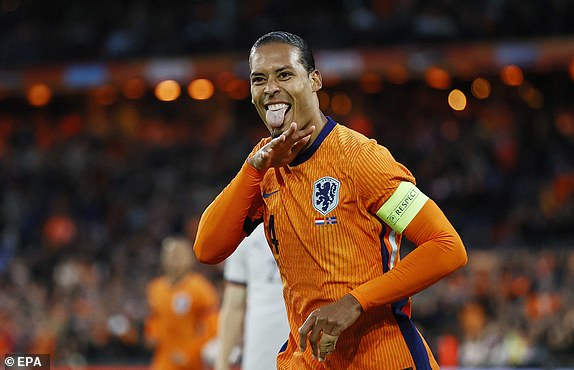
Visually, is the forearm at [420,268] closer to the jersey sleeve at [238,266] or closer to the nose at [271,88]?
the nose at [271,88]

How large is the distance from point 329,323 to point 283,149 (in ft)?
2.04

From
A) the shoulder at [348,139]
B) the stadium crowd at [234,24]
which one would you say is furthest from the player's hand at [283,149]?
the stadium crowd at [234,24]

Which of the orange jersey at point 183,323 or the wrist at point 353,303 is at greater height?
the orange jersey at point 183,323

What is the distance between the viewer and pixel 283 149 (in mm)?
3562

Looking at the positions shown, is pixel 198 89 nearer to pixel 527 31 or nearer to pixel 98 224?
pixel 98 224

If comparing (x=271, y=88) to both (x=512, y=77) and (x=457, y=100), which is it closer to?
(x=457, y=100)

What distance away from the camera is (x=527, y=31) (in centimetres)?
1855

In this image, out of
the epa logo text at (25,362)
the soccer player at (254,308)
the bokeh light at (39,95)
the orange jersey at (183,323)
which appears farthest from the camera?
the bokeh light at (39,95)

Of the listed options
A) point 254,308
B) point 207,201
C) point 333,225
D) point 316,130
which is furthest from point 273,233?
point 207,201

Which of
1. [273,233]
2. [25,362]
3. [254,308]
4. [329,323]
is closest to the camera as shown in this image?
[329,323]

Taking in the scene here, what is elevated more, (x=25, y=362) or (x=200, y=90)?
(x=200, y=90)

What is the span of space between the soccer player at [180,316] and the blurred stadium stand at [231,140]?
363cm

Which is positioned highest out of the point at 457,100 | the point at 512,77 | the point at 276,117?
the point at 512,77

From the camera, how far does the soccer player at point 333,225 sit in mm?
3447
